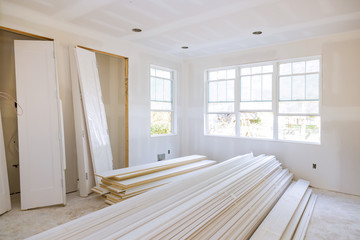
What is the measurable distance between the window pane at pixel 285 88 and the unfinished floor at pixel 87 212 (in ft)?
6.97

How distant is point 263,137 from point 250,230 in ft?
10.2

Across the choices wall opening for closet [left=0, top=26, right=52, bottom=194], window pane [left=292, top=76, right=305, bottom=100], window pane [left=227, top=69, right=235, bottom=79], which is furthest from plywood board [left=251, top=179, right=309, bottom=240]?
wall opening for closet [left=0, top=26, right=52, bottom=194]

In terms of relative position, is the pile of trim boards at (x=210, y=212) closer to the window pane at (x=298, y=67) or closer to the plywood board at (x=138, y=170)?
the plywood board at (x=138, y=170)

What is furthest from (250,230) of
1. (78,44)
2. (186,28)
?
(78,44)

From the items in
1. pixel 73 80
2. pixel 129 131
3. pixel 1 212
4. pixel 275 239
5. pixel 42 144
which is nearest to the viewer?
pixel 275 239

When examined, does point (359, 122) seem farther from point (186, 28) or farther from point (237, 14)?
point (186, 28)

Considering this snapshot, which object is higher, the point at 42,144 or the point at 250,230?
the point at 42,144

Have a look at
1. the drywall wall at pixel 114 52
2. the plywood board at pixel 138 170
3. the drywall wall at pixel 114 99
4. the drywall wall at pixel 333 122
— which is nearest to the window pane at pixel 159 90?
the drywall wall at pixel 114 52

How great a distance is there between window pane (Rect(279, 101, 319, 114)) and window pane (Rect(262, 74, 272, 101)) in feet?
1.05

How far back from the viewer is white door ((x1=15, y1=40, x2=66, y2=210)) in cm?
325

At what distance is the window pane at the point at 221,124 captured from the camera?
570 cm

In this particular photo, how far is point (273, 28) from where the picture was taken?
4027mm

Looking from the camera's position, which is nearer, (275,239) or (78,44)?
(275,239)

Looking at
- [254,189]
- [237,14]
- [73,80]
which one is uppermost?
[237,14]
